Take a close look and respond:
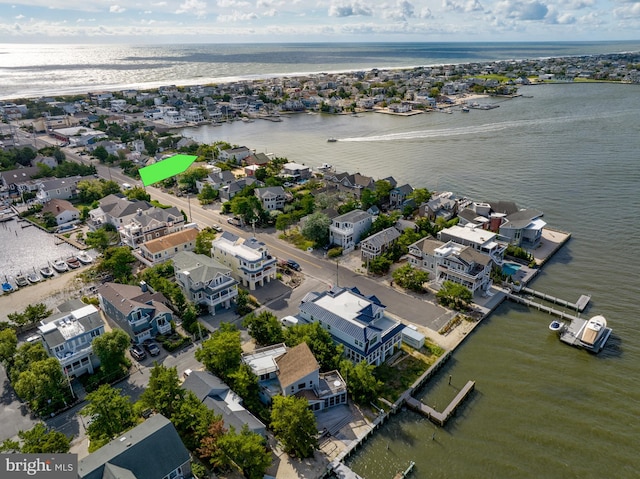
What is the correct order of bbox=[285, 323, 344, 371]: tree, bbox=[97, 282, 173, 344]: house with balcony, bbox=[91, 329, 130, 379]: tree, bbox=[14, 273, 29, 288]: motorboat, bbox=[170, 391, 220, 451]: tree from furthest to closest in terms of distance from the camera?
1. bbox=[14, 273, 29, 288]: motorboat
2. bbox=[97, 282, 173, 344]: house with balcony
3. bbox=[285, 323, 344, 371]: tree
4. bbox=[91, 329, 130, 379]: tree
5. bbox=[170, 391, 220, 451]: tree

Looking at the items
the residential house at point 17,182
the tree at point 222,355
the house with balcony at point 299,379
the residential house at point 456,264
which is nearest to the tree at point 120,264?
the tree at point 222,355

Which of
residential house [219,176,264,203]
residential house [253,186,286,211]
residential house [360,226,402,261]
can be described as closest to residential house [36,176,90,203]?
residential house [219,176,264,203]

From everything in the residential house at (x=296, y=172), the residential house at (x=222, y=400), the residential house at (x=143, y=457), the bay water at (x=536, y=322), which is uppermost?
the residential house at (x=143, y=457)

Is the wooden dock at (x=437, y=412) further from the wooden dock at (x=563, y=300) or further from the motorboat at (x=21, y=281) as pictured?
the motorboat at (x=21, y=281)

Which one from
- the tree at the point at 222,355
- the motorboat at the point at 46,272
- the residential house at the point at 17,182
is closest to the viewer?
the tree at the point at 222,355

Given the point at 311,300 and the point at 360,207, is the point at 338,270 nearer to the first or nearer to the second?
the point at 311,300

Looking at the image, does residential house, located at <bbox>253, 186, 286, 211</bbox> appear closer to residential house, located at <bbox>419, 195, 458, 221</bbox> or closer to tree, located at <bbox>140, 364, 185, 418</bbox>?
residential house, located at <bbox>419, 195, 458, 221</bbox>

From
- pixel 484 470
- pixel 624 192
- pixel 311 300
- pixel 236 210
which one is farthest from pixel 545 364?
pixel 624 192
